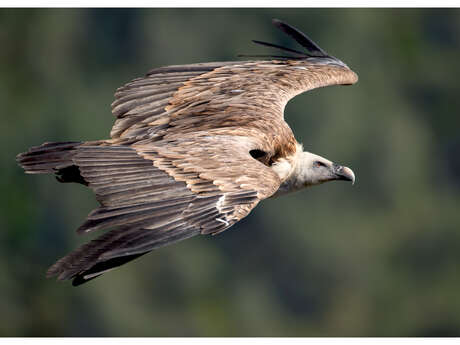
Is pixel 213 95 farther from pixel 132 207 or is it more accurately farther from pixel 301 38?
pixel 132 207

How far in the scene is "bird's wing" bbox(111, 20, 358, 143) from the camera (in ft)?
25.2

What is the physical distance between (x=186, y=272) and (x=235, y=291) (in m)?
2.32

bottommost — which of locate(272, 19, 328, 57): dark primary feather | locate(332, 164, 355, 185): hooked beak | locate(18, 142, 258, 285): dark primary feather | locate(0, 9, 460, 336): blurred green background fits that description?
locate(0, 9, 460, 336): blurred green background

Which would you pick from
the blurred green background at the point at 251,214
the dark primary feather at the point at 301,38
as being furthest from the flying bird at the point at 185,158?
the blurred green background at the point at 251,214

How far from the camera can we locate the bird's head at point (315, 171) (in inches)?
317

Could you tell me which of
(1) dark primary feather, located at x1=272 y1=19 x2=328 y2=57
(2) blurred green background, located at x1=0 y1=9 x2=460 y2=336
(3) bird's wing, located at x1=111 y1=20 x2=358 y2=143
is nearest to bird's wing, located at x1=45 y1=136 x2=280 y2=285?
(3) bird's wing, located at x1=111 y1=20 x2=358 y2=143

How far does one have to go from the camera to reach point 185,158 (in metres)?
6.49

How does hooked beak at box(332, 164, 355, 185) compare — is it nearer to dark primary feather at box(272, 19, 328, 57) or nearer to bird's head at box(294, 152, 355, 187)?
bird's head at box(294, 152, 355, 187)

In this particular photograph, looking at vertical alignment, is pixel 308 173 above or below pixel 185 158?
below

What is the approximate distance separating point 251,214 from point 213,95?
19.4 metres

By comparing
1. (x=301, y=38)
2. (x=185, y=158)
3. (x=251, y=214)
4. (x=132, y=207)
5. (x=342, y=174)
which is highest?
(x=301, y=38)

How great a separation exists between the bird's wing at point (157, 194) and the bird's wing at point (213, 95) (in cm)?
92

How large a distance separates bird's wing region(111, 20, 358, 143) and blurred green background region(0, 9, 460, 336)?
1764 cm

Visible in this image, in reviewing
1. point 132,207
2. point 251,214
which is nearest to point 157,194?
point 132,207
